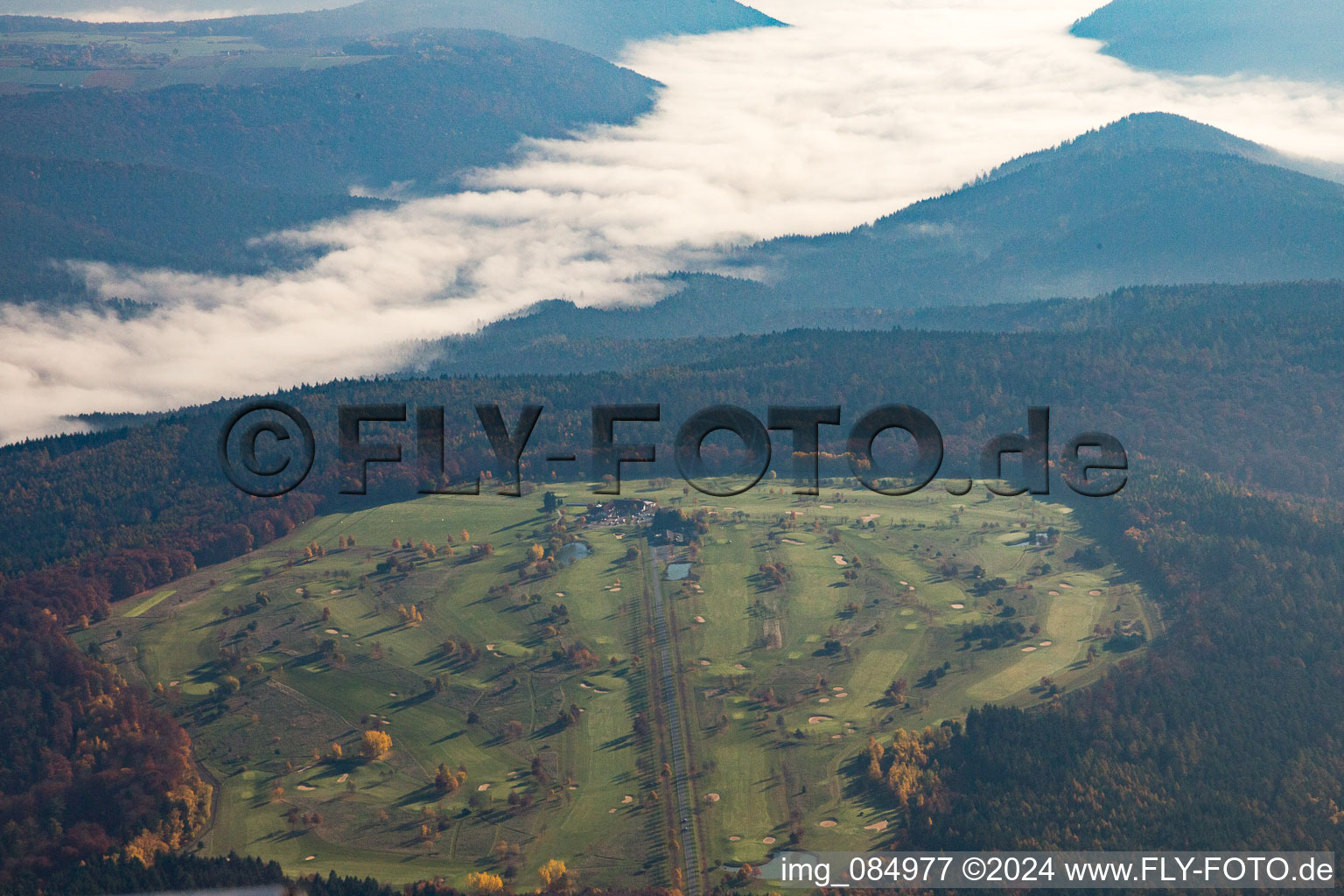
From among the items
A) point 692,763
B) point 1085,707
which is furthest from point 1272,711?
point 692,763

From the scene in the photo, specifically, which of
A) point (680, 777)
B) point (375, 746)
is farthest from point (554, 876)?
point (375, 746)

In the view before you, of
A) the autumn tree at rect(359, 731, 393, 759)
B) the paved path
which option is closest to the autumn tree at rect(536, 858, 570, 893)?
the paved path

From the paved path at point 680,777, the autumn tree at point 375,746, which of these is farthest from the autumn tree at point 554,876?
the autumn tree at point 375,746

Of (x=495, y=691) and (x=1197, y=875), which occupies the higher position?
(x=495, y=691)

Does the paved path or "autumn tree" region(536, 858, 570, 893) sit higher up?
the paved path

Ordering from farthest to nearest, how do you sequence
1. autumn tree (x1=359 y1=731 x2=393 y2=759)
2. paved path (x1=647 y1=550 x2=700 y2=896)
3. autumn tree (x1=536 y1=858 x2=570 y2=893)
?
autumn tree (x1=359 y1=731 x2=393 y2=759)
paved path (x1=647 y1=550 x2=700 y2=896)
autumn tree (x1=536 y1=858 x2=570 y2=893)

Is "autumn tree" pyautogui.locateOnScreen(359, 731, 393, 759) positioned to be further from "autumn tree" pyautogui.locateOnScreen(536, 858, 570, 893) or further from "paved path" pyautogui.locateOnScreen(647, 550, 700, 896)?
"paved path" pyautogui.locateOnScreen(647, 550, 700, 896)

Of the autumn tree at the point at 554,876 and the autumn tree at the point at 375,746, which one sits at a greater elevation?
the autumn tree at the point at 375,746

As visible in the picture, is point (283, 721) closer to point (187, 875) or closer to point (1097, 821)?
point (187, 875)

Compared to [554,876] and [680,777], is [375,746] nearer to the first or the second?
[554,876]

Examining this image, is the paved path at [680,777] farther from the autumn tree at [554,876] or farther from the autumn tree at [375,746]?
the autumn tree at [375,746]

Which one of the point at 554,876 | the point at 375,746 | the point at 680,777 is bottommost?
the point at 554,876
